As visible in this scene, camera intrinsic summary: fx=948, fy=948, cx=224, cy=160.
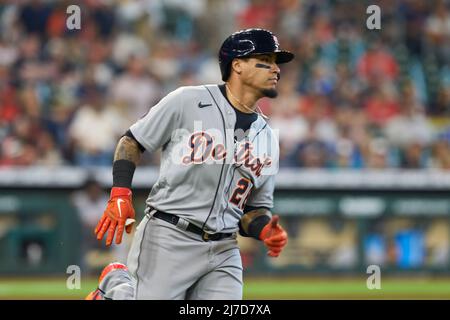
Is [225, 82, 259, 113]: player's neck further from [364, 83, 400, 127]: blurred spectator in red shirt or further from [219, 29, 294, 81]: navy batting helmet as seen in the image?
[364, 83, 400, 127]: blurred spectator in red shirt

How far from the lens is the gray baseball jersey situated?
17.6ft

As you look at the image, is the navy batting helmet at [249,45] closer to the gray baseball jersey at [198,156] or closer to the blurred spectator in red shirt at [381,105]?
the gray baseball jersey at [198,156]

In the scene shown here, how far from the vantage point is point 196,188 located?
5.38m

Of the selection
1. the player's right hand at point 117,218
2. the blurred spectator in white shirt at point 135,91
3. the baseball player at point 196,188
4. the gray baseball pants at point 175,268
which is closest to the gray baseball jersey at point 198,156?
the baseball player at point 196,188

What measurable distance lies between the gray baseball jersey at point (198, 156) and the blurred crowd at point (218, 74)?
21.5ft

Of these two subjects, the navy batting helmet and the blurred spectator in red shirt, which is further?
the blurred spectator in red shirt

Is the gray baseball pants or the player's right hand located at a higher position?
the player's right hand

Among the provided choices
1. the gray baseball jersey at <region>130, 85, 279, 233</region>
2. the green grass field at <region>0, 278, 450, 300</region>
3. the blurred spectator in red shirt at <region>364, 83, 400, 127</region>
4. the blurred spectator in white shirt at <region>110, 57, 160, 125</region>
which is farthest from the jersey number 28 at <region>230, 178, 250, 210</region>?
the blurred spectator in red shirt at <region>364, 83, 400, 127</region>

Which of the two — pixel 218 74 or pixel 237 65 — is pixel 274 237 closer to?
pixel 237 65

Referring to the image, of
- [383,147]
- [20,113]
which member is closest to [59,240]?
[20,113]

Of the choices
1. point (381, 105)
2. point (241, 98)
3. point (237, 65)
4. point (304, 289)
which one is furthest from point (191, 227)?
point (381, 105)

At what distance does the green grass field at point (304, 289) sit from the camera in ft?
36.0

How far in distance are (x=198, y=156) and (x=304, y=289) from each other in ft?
21.6
